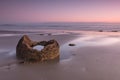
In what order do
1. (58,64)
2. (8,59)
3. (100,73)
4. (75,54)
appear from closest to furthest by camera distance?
(100,73), (58,64), (8,59), (75,54)

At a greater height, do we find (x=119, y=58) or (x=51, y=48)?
(x=51, y=48)

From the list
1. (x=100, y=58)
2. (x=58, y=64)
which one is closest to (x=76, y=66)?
(x=58, y=64)

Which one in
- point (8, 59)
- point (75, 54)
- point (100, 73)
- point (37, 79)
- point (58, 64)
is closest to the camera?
point (37, 79)

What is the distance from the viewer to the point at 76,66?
1064cm

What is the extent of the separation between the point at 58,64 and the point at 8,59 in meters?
2.87

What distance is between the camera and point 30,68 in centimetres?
1012

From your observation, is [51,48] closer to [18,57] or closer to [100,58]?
[18,57]

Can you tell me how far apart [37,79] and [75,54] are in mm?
5585

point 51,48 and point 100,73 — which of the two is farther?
point 51,48

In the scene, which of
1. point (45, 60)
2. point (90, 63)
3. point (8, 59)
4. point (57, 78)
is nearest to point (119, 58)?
point (90, 63)

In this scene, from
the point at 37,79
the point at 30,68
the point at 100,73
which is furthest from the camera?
the point at 30,68

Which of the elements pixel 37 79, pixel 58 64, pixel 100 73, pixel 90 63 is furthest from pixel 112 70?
pixel 37 79

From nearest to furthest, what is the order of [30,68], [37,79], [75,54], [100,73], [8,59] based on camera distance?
1. [37,79]
2. [100,73]
3. [30,68]
4. [8,59]
5. [75,54]

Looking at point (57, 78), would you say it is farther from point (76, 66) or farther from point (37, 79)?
point (76, 66)
